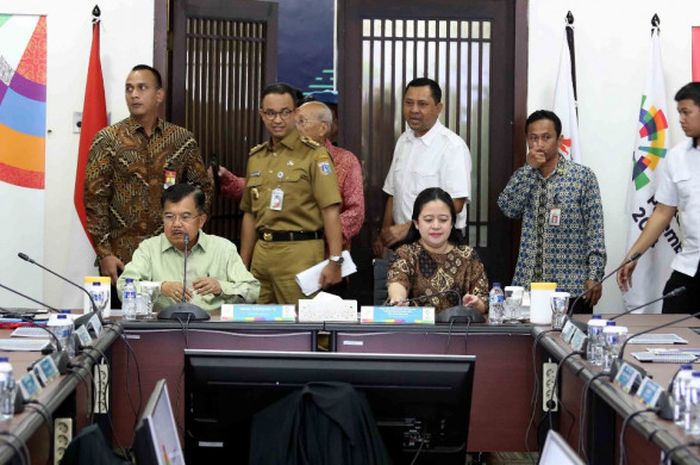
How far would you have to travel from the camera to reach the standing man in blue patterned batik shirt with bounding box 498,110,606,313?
16.4ft

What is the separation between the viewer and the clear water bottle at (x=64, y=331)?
303cm

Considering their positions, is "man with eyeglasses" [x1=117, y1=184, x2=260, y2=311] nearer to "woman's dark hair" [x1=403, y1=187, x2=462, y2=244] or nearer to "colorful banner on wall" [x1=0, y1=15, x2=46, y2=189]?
"woman's dark hair" [x1=403, y1=187, x2=462, y2=244]

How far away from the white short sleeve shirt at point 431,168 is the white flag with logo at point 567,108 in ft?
1.99

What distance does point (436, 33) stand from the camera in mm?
5969

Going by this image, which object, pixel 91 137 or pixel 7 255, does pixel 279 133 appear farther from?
pixel 7 255

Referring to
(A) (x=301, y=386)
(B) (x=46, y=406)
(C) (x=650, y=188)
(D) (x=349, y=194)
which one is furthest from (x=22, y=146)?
(A) (x=301, y=386)

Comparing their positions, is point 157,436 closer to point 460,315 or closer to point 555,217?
point 460,315

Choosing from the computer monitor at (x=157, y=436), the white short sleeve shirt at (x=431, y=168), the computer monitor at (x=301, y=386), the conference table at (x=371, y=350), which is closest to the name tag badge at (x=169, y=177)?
the white short sleeve shirt at (x=431, y=168)

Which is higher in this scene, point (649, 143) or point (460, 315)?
point (649, 143)

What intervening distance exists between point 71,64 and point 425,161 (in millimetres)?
1875

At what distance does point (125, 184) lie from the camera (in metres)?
5.11

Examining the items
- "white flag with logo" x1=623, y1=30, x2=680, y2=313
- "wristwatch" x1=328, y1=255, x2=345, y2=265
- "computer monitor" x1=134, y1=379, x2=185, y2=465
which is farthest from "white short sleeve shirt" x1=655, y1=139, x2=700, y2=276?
"computer monitor" x1=134, y1=379, x2=185, y2=465

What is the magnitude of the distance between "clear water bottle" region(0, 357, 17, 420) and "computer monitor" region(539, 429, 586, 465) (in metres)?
1.09

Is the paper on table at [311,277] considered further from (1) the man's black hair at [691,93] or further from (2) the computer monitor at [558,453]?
(2) the computer monitor at [558,453]
